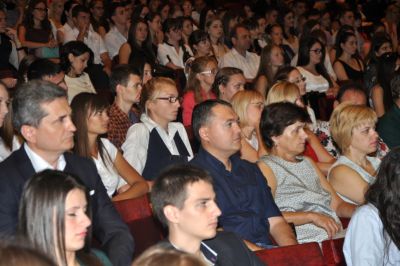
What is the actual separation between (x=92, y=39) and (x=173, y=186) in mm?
6338

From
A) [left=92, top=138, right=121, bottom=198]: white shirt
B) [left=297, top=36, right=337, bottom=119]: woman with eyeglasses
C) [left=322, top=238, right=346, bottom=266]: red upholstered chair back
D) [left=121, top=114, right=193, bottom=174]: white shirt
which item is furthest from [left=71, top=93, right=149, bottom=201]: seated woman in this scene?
[left=297, top=36, right=337, bottom=119]: woman with eyeglasses

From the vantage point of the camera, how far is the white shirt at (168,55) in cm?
856

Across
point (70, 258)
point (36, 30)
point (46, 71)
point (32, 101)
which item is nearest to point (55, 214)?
point (70, 258)

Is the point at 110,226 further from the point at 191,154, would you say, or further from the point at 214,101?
the point at 191,154

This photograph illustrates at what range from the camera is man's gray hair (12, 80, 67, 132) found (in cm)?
321

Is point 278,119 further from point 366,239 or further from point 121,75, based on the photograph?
point 121,75

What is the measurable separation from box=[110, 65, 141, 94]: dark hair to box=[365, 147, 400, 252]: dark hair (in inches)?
114

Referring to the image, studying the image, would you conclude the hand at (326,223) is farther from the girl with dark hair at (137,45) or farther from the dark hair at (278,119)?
the girl with dark hair at (137,45)

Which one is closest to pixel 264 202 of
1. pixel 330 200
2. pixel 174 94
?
pixel 330 200

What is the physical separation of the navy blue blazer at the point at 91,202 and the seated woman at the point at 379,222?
2.94 feet

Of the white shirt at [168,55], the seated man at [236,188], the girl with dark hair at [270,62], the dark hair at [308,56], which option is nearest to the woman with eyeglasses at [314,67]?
the dark hair at [308,56]

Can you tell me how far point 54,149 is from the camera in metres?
3.18

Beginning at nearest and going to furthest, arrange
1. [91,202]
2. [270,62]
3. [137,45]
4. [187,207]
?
1. [187,207]
2. [91,202]
3. [270,62]
4. [137,45]

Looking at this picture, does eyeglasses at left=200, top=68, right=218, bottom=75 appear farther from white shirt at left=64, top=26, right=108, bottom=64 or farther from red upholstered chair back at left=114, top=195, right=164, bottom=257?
red upholstered chair back at left=114, top=195, right=164, bottom=257
